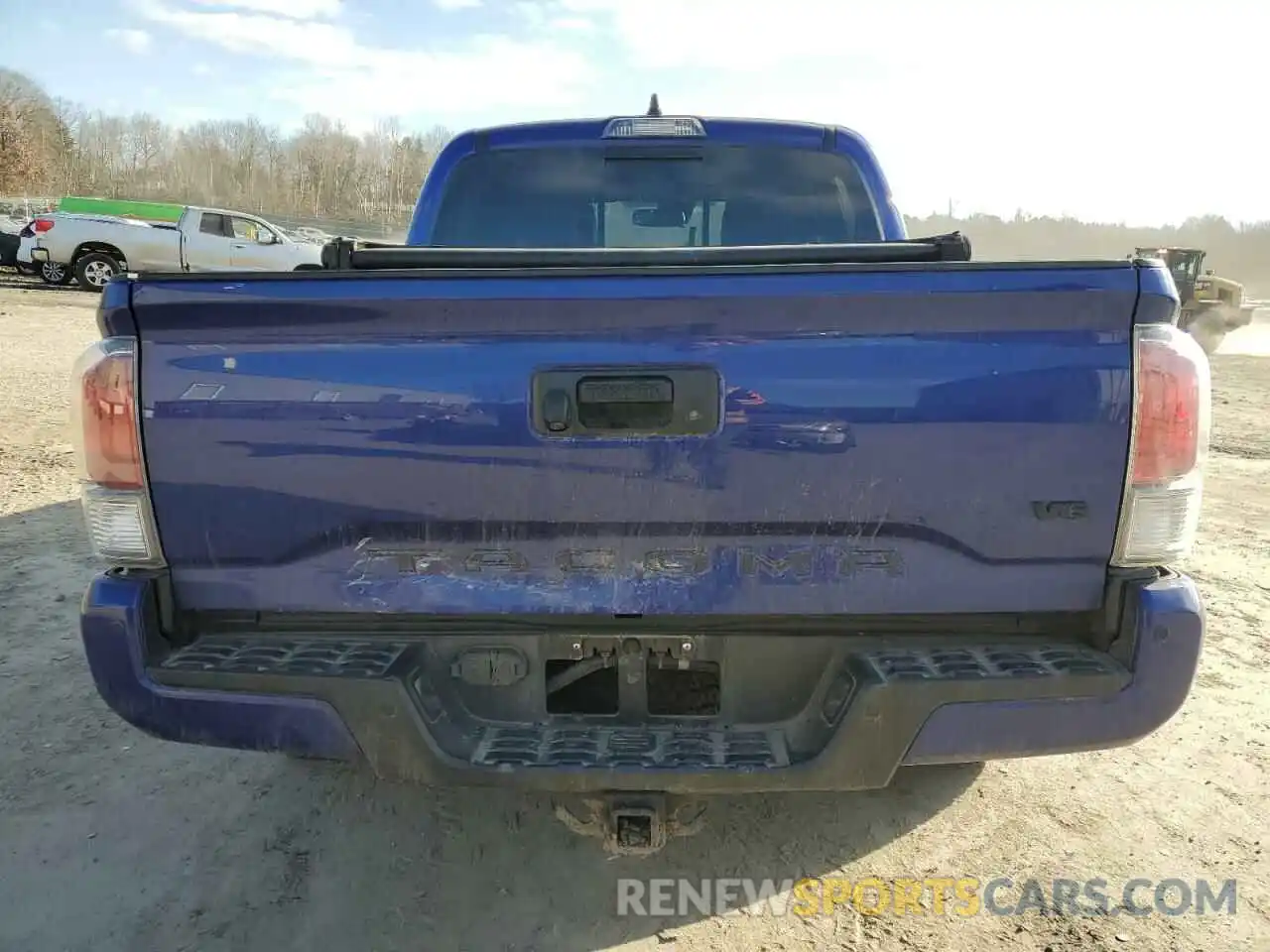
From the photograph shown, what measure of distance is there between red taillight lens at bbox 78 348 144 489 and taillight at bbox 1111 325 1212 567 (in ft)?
6.92

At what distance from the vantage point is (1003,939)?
7.79 feet

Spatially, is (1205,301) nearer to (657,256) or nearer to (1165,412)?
(1165,412)

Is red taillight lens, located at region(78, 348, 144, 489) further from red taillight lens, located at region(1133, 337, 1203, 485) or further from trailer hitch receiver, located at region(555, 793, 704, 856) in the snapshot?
red taillight lens, located at region(1133, 337, 1203, 485)

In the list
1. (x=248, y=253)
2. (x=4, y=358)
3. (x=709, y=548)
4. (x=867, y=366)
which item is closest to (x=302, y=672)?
(x=709, y=548)

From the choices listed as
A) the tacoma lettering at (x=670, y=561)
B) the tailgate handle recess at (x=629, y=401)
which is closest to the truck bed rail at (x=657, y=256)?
the tailgate handle recess at (x=629, y=401)

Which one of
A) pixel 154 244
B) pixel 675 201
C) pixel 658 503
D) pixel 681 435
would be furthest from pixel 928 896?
pixel 154 244

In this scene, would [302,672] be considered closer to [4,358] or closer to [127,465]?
[127,465]

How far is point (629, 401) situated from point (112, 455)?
1127mm

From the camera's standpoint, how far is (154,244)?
2073cm

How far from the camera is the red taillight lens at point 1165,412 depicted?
1885 millimetres

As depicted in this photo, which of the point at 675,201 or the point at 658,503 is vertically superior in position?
the point at 675,201

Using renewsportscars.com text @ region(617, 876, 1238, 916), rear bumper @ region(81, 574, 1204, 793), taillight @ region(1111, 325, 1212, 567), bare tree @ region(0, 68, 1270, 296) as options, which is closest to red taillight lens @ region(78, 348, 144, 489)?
rear bumper @ region(81, 574, 1204, 793)

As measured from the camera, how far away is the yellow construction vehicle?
64.6 ft

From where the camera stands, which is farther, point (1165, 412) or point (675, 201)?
point (675, 201)
